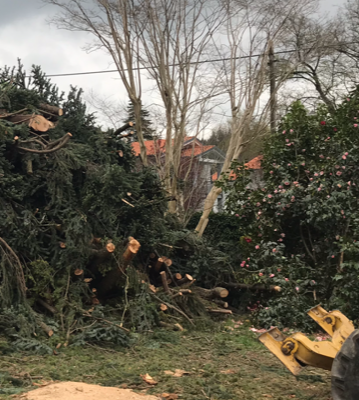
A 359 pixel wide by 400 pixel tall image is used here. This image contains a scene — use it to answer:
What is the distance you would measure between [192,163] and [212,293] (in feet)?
31.8

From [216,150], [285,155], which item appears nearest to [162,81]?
[285,155]

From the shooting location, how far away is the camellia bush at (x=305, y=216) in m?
7.59

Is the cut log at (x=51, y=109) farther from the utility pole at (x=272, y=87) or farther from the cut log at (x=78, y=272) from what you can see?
the utility pole at (x=272, y=87)

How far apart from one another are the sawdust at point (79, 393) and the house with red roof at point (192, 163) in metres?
7.38

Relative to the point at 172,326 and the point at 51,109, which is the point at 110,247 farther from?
the point at 51,109

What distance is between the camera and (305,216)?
8305 millimetres

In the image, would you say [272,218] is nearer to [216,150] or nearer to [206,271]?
[206,271]

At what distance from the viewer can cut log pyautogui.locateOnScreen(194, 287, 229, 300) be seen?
8031mm

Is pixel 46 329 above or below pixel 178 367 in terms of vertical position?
above

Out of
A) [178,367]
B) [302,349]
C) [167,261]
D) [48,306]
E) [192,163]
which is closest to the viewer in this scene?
[302,349]

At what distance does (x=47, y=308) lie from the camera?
6.26m

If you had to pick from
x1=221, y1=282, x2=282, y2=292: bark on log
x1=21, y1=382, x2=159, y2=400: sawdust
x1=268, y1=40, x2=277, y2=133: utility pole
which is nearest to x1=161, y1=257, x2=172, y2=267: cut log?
x1=221, y1=282, x2=282, y2=292: bark on log

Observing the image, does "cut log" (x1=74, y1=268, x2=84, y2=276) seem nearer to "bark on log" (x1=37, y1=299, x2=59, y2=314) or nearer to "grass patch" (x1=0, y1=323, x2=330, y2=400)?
"bark on log" (x1=37, y1=299, x2=59, y2=314)

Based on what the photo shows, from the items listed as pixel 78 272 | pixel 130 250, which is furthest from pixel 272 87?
pixel 78 272
